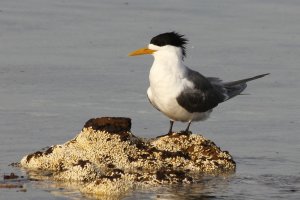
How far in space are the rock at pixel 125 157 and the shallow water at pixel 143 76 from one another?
18 cm

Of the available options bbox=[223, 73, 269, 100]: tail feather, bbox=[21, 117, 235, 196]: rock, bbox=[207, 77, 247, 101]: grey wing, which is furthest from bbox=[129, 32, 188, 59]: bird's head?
bbox=[21, 117, 235, 196]: rock

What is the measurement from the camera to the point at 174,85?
8844 mm

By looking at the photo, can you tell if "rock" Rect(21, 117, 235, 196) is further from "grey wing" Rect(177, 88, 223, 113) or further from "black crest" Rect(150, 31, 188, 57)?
"black crest" Rect(150, 31, 188, 57)

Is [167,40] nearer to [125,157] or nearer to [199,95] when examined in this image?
[199,95]

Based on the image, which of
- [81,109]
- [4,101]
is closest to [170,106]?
[81,109]

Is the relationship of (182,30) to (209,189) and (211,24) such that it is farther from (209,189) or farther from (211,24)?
(209,189)

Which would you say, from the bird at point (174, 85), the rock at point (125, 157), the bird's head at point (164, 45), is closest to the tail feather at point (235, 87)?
the bird at point (174, 85)

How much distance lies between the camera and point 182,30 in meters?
12.2

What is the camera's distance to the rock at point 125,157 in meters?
7.46

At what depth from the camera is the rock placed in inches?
294

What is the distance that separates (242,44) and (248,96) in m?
1.73

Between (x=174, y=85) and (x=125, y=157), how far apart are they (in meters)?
1.14

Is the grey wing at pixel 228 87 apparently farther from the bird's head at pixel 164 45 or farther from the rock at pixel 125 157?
the rock at pixel 125 157

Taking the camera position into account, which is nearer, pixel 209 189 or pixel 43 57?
pixel 209 189
